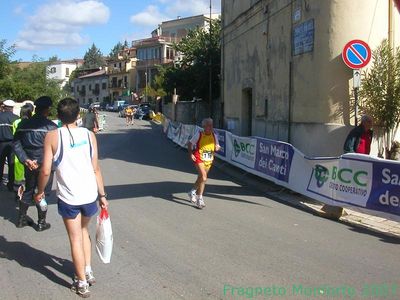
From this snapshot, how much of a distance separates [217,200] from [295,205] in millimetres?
1486

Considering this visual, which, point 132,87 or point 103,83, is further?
point 103,83

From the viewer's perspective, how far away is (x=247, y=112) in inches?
772

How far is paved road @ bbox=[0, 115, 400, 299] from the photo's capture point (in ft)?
16.7

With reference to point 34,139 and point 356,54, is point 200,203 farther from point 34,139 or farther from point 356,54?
point 356,54

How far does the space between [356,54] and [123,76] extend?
9509 cm

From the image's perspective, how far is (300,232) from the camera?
24.5ft

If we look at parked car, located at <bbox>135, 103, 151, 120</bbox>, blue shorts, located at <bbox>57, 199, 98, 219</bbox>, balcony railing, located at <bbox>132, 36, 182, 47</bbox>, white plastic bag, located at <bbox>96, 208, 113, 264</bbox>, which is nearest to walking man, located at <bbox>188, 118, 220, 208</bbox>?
white plastic bag, located at <bbox>96, 208, 113, 264</bbox>

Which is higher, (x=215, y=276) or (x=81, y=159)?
(x=81, y=159)

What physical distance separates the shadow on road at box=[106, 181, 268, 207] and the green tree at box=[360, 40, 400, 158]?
3.18m

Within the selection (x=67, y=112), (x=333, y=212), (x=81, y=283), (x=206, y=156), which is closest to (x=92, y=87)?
(x=206, y=156)

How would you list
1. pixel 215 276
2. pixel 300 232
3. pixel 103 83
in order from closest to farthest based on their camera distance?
pixel 215 276, pixel 300 232, pixel 103 83

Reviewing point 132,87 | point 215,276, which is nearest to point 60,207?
point 215,276

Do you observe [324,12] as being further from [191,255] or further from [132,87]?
[132,87]

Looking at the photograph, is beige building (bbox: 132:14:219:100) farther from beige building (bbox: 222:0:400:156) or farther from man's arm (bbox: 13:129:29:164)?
man's arm (bbox: 13:129:29:164)
